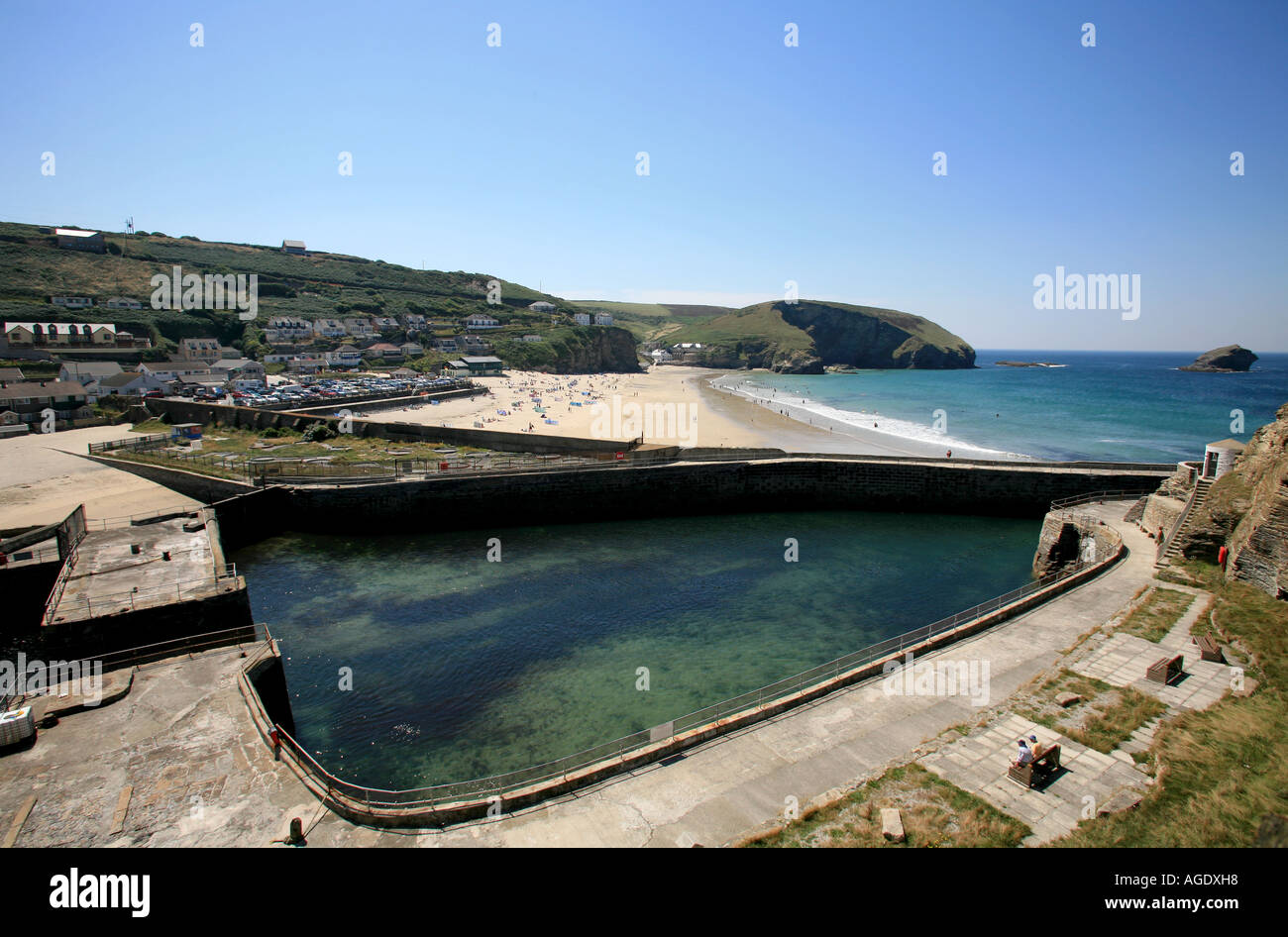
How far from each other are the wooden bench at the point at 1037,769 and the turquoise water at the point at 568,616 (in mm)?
8673

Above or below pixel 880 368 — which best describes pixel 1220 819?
below

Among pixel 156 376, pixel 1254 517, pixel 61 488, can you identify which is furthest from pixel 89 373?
pixel 1254 517

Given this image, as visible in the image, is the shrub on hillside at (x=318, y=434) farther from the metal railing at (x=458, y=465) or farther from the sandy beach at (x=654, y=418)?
the sandy beach at (x=654, y=418)

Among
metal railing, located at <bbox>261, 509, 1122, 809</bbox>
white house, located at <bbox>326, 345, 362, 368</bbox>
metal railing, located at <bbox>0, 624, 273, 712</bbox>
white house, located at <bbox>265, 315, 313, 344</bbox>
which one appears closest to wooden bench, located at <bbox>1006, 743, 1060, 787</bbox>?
metal railing, located at <bbox>261, 509, 1122, 809</bbox>

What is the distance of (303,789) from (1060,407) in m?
111

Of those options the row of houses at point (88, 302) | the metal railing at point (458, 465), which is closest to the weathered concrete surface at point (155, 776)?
the metal railing at point (458, 465)

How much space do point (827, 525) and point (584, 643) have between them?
67.6ft

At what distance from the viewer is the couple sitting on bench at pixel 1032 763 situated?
1188cm

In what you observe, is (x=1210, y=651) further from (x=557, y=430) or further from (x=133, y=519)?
(x=557, y=430)

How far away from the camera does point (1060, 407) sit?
95.7m
